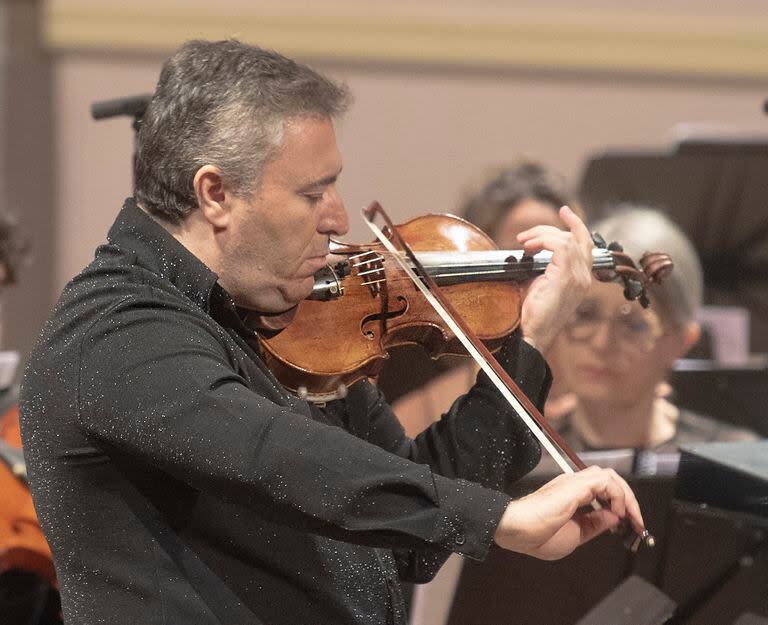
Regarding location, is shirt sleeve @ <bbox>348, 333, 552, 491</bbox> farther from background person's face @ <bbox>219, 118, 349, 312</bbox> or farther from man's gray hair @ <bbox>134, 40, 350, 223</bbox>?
man's gray hair @ <bbox>134, 40, 350, 223</bbox>

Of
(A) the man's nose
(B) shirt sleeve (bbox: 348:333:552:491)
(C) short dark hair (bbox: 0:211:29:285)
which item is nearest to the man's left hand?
(B) shirt sleeve (bbox: 348:333:552:491)

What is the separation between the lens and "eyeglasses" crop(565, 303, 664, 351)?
7.41ft

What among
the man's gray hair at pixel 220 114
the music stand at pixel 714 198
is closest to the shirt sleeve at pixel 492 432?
the man's gray hair at pixel 220 114

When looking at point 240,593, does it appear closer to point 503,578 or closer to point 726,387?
point 503,578

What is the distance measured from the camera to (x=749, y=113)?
13.3 feet

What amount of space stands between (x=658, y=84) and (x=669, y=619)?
288 centimetres

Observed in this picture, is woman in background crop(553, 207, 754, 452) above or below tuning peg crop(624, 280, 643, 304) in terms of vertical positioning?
below

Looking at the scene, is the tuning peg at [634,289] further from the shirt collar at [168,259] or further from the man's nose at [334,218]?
the shirt collar at [168,259]

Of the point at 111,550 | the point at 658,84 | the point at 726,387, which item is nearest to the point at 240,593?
the point at 111,550

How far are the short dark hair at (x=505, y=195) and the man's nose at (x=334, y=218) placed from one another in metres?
1.28

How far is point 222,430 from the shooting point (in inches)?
40.1

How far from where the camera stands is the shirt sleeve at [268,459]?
3.32 ft

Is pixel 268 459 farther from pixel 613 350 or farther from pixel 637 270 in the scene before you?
pixel 613 350

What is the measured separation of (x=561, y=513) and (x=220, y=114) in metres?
0.50
